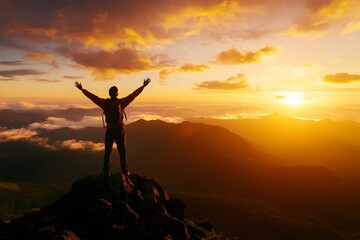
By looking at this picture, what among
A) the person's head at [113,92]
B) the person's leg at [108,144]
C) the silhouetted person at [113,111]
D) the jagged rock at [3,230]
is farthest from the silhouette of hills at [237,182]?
the jagged rock at [3,230]

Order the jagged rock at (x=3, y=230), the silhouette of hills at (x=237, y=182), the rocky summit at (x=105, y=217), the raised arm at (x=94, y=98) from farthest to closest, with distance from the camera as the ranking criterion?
the silhouette of hills at (x=237, y=182), the raised arm at (x=94, y=98), the rocky summit at (x=105, y=217), the jagged rock at (x=3, y=230)

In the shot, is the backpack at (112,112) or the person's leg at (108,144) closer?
the backpack at (112,112)

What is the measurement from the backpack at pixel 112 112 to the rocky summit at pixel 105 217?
8.50 ft

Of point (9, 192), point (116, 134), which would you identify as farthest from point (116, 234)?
point (9, 192)

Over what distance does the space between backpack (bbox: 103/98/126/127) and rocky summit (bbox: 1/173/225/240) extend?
2.59m

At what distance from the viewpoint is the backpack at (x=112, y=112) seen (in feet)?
52.0

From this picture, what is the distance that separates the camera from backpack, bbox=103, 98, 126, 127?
1586 centimetres

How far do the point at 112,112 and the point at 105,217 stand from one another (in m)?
4.95

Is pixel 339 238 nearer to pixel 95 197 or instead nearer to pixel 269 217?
pixel 269 217

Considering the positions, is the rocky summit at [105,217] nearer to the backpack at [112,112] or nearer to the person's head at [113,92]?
the backpack at [112,112]

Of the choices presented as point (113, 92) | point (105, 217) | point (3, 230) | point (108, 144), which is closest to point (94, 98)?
point (113, 92)

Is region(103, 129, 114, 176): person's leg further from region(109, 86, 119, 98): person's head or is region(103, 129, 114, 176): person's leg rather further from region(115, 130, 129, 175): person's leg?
region(109, 86, 119, 98): person's head

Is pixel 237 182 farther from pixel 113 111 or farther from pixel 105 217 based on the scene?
pixel 105 217

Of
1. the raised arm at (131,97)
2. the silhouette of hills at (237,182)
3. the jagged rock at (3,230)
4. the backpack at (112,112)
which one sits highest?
the raised arm at (131,97)
